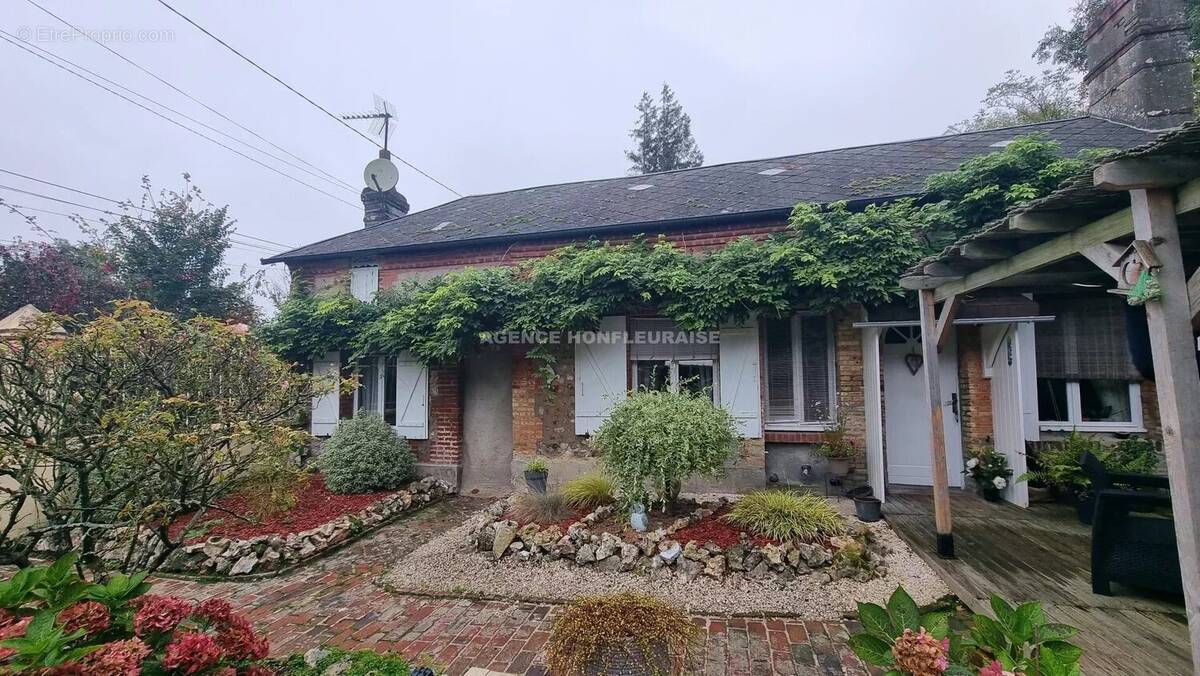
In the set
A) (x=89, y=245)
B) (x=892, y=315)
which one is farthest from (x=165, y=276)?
(x=892, y=315)

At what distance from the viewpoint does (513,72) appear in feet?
53.7

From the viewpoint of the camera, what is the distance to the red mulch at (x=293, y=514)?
16.5ft

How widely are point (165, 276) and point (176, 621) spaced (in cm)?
1475

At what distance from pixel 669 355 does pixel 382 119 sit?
10348mm

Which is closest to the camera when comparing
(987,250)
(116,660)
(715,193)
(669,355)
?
(116,660)

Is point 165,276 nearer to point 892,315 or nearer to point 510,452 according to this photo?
point 510,452

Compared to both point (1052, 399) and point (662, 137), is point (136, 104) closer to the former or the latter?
point (1052, 399)

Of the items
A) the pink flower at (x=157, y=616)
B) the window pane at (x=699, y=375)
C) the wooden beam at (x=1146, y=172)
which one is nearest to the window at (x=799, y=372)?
the window pane at (x=699, y=375)

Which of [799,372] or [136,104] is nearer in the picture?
[799,372]

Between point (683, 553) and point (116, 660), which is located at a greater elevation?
point (116, 660)

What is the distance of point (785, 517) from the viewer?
430 centimetres

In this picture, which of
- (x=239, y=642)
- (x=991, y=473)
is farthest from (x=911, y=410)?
(x=239, y=642)

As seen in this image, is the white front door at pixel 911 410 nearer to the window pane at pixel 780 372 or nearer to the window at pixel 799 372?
the window at pixel 799 372

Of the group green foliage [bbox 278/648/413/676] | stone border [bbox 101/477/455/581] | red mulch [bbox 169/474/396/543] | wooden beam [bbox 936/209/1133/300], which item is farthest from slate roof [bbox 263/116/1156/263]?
green foliage [bbox 278/648/413/676]
